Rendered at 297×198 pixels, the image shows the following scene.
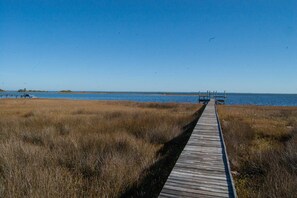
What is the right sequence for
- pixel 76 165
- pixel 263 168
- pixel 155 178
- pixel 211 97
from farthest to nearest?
pixel 211 97
pixel 263 168
pixel 76 165
pixel 155 178

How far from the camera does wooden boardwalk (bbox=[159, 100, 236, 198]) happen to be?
3.41 meters

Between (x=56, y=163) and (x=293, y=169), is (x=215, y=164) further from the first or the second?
(x=56, y=163)

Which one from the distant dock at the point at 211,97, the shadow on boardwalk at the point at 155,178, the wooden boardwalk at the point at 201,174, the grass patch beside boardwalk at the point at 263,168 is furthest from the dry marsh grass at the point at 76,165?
the distant dock at the point at 211,97

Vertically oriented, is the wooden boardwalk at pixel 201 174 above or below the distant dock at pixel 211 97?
below

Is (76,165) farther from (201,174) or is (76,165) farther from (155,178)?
(201,174)

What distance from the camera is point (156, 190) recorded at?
487 centimetres

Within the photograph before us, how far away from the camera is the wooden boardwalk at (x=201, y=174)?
11.2 ft

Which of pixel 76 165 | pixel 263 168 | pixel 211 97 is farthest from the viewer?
pixel 211 97

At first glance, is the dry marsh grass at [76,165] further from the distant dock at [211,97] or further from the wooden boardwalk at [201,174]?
the distant dock at [211,97]

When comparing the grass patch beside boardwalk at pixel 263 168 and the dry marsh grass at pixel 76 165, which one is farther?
the grass patch beside boardwalk at pixel 263 168

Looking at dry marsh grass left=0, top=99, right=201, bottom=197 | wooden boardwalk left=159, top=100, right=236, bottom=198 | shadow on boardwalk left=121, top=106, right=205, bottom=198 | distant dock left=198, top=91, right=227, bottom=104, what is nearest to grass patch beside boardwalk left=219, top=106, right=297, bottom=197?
wooden boardwalk left=159, top=100, right=236, bottom=198

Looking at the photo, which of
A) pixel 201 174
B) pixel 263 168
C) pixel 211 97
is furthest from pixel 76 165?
pixel 211 97

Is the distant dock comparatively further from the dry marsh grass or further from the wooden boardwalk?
the wooden boardwalk

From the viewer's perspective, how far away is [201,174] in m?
4.14
